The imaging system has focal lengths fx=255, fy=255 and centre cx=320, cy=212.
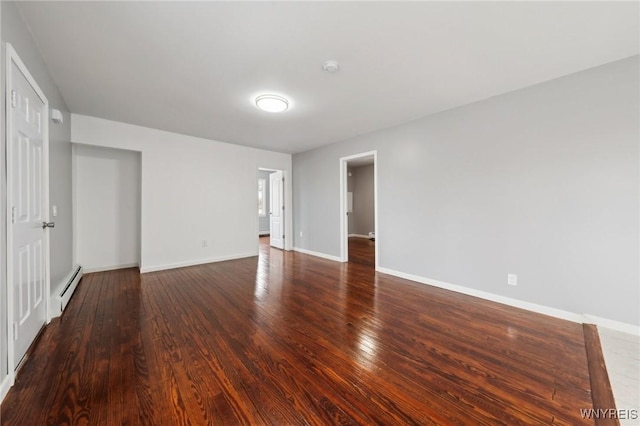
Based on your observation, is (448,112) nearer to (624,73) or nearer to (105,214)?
(624,73)

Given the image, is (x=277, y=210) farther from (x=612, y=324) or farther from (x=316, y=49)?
(x=612, y=324)

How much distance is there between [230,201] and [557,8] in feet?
17.2

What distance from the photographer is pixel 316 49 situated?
218 centimetres

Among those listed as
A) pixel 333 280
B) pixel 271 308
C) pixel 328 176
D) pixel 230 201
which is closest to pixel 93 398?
pixel 271 308

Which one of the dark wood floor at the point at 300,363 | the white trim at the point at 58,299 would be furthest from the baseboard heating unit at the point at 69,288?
the dark wood floor at the point at 300,363

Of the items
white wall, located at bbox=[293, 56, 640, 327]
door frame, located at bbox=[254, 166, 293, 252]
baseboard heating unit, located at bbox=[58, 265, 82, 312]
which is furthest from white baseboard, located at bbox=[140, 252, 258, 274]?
white wall, located at bbox=[293, 56, 640, 327]

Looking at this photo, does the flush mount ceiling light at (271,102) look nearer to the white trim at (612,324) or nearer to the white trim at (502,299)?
the white trim at (502,299)

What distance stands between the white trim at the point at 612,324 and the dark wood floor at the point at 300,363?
16 cm

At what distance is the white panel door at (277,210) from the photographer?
262 inches

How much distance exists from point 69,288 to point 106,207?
74.6 inches

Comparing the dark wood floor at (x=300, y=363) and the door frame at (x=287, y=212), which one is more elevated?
the door frame at (x=287, y=212)

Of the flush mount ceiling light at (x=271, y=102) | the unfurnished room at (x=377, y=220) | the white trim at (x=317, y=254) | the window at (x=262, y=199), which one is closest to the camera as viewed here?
the unfurnished room at (x=377, y=220)

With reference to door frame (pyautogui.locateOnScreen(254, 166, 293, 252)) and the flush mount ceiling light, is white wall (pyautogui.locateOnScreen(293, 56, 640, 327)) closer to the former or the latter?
the flush mount ceiling light

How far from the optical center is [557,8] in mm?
1750
